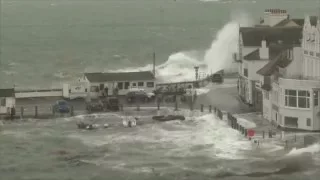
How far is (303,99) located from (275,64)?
6.49 meters

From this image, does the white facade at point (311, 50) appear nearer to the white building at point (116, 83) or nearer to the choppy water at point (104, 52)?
the white building at point (116, 83)

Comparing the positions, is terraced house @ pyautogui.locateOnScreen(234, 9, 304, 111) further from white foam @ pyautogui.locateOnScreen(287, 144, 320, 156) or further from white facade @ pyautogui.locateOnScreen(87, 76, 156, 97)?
white foam @ pyautogui.locateOnScreen(287, 144, 320, 156)

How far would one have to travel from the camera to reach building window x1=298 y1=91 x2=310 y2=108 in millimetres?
57688

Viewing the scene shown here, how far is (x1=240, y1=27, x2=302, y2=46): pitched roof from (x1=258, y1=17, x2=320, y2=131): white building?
9343 mm

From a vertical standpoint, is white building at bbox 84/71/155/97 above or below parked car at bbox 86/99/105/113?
above

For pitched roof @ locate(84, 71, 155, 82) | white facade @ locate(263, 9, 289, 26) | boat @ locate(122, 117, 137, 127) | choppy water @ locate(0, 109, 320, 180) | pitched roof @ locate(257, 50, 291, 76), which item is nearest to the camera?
choppy water @ locate(0, 109, 320, 180)

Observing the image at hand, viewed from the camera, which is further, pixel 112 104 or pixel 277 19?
pixel 277 19

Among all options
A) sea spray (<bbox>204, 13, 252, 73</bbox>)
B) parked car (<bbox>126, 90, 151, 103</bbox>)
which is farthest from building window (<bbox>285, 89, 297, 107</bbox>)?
sea spray (<bbox>204, 13, 252, 73</bbox>)

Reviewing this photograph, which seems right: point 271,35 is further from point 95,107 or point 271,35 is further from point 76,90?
point 76,90

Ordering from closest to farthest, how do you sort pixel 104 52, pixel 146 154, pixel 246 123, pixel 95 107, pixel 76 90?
pixel 146 154 → pixel 246 123 → pixel 95 107 → pixel 76 90 → pixel 104 52

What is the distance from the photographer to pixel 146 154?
172 feet

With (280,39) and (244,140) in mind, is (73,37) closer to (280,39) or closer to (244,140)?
(280,39)

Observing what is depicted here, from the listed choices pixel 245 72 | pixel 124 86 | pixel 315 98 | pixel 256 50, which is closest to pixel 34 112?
pixel 124 86

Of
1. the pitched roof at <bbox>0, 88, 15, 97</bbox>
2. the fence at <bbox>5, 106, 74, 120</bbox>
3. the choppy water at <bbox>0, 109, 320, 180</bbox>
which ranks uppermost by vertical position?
the pitched roof at <bbox>0, 88, 15, 97</bbox>
